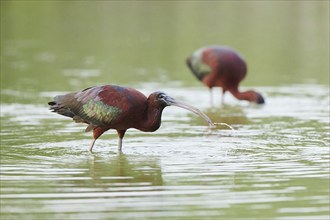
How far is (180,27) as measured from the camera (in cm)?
3609

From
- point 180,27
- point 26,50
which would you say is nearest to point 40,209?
point 26,50

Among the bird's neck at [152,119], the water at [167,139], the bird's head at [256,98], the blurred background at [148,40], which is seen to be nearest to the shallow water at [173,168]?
the water at [167,139]

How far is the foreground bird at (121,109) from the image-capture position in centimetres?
1311

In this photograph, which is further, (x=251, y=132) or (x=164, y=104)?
(x=251, y=132)

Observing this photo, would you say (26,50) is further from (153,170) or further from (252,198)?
(252,198)

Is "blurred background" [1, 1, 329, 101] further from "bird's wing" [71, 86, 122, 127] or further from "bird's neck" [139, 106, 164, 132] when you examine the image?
"bird's neck" [139, 106, 164, 132]

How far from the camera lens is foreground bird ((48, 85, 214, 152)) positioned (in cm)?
1311

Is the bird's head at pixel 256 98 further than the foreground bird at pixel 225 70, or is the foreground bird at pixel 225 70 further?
the foreground bird at pixel 225 70

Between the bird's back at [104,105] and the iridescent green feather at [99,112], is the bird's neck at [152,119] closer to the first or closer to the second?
the bird's back at [104,105]

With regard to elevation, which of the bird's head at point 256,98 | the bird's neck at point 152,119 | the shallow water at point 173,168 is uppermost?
the bird's neck at point 152,119

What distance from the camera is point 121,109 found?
1311 cm

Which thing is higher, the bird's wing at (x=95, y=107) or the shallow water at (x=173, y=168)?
the bird's wing at (x=95, y=107)

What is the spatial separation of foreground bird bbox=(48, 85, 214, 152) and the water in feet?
1.18

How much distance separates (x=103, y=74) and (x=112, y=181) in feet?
38.1
